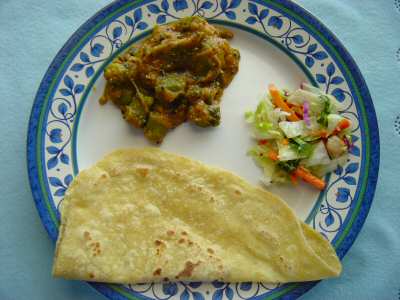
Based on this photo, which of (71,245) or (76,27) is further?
(76,27)

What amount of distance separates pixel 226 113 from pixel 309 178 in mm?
826

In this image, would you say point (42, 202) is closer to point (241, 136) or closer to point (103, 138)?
point (103, 138)

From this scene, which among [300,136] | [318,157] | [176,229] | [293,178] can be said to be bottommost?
[176,229]

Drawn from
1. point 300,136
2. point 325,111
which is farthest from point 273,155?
point 325,111

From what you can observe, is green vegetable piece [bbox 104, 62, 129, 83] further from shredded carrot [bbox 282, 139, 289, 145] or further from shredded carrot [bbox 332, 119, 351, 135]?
shredded carrot [bbox 332, 119, 351, 135]

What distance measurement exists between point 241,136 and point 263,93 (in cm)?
40

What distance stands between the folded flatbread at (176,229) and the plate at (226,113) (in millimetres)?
136

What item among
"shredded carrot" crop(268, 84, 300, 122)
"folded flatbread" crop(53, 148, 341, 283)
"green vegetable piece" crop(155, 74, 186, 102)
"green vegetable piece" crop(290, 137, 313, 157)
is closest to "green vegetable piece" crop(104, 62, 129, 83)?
"green vegetable piece" crop(155, 74, 186, 102)

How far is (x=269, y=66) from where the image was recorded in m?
3.71

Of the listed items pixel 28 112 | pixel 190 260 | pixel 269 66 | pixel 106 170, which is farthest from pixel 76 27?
pixel 190 260

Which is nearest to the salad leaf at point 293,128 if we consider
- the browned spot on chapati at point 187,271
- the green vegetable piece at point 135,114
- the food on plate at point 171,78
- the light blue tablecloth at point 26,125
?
the food on plate at point 171,78

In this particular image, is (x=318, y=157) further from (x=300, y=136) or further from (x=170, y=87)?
(x=170, y=87)

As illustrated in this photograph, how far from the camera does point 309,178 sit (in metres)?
3.45

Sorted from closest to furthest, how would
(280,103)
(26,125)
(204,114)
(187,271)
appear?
(187,271), (204,114), (280,103), (26,125)
